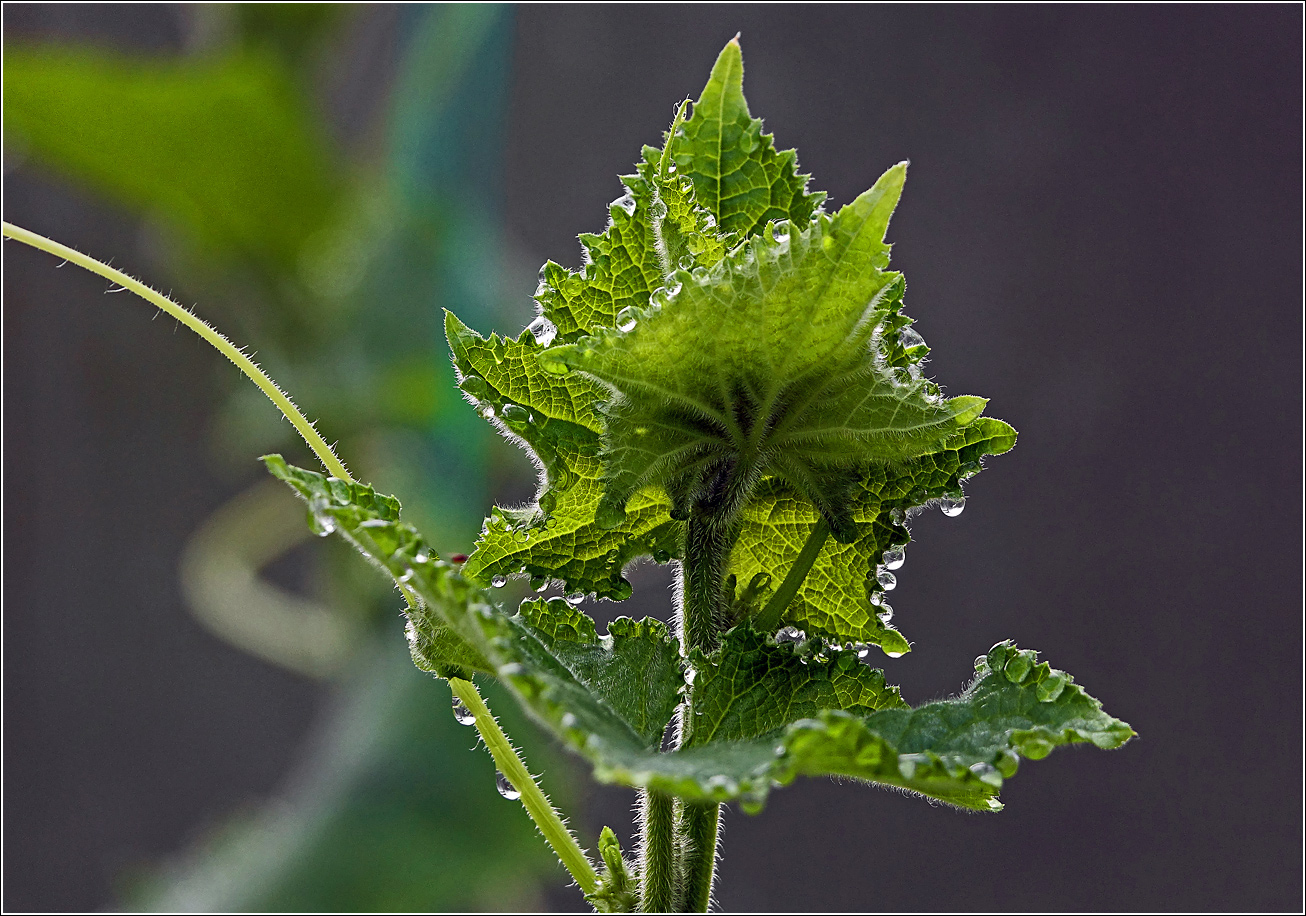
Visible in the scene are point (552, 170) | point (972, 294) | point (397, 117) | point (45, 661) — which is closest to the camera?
point (397, 117)

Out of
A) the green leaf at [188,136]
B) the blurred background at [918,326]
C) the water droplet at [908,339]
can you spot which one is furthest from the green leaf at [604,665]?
the green leaf at [188,136]

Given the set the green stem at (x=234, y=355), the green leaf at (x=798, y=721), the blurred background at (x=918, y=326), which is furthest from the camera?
the blurred background at (x=918, y=326)

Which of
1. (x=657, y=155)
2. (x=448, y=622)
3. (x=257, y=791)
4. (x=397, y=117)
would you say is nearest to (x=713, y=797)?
(x=448, y=622)

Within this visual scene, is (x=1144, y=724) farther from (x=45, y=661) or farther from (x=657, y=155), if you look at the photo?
(x=45, y=661)

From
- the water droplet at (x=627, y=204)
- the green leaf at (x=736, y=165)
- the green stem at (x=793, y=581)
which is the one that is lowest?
the green stem at (x=793, y=581)

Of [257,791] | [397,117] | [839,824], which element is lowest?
[257,791]

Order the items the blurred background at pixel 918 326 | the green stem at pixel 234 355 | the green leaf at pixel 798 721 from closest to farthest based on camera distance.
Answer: the green leaf at pixel 798 721 → the green stem at pixel 234 355 → the blurred background at pixel 918 326

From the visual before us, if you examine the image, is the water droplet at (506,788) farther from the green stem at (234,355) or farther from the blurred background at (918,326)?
the blurred background at (918,326)
